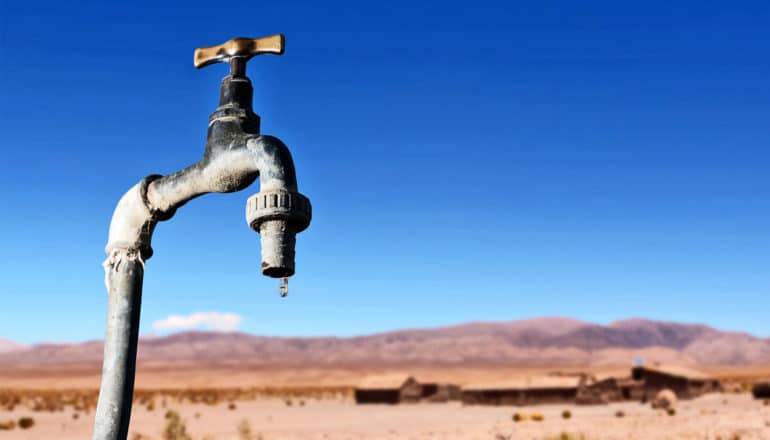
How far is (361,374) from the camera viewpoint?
10975 cm

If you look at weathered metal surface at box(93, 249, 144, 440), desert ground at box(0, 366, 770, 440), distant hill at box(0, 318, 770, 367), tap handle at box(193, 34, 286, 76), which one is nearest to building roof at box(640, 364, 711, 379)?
desert ground at box(0, 366, 770, 440)

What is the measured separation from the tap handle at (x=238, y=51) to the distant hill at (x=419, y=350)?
13173 cm

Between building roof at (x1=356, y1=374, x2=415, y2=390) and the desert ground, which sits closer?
the desert ground

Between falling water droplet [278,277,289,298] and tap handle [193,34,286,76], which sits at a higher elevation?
tap handle [193,34,286,76]

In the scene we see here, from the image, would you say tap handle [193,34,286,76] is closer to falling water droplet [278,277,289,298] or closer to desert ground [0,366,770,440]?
falling water droplet [278,277,289,298]

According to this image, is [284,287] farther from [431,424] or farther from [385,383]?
[385,383]

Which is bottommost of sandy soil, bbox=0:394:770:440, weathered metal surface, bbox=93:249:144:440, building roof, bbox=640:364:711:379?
sandy soil, bbox=0:394:770:440

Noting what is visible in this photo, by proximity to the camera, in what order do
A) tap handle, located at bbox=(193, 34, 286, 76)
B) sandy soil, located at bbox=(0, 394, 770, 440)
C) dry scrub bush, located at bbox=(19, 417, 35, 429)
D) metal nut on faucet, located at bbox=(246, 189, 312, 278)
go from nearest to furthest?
metal nut on faucet, located at bbox=(246, 189, 312, 278) → tap handle, located at bbox=(193, 34, 286, 76) → sandy soil, located at bbox=(0, 394, 770, 440) → dry scrub bush, located at bbox=(19, 417, 35, 429)

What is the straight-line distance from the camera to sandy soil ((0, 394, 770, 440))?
20.5 meters

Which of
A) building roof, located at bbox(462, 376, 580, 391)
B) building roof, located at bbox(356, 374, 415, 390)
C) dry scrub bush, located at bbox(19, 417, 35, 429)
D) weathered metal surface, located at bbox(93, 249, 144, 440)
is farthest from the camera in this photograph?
building roof, located at bbox(356, 374, 415, 390)

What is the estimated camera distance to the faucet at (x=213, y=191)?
4.75 metres

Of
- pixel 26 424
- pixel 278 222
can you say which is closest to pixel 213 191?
pixel 278 222

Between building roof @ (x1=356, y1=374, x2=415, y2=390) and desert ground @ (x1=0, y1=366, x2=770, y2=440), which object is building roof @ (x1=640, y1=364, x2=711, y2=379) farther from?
building roof @ (x1=356, y1=374, x2=415, y2=390)

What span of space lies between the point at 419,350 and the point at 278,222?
15376 centimetres
